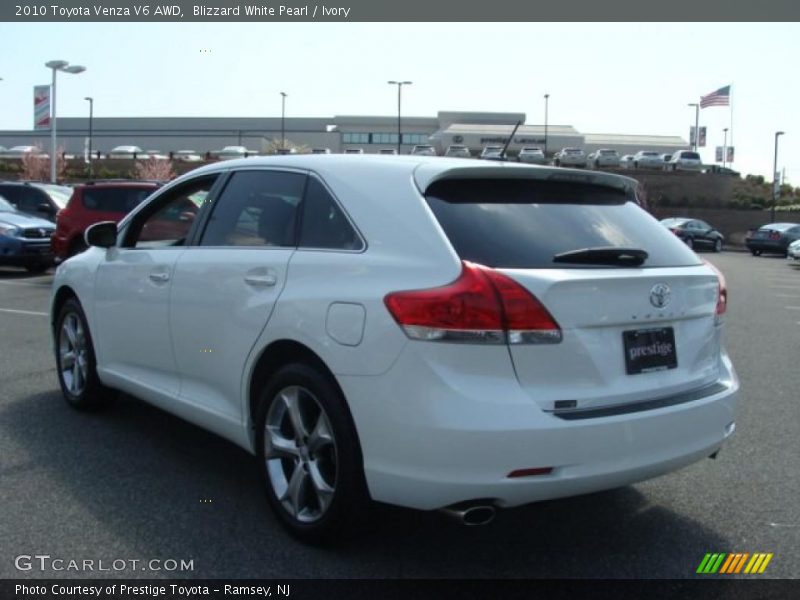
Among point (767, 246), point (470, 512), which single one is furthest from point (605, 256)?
point (767, 246)

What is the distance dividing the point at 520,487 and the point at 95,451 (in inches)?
114

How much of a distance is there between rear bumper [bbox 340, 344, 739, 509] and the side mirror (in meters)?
2.76

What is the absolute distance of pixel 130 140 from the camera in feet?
309

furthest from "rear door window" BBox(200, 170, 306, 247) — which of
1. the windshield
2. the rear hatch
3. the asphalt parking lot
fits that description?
the windshield

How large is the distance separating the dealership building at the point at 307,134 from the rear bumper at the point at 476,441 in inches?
2939

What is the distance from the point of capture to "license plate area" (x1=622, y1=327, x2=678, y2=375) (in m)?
3.44

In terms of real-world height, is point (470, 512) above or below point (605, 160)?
below

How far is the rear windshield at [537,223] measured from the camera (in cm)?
340

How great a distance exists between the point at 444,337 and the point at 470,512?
67 cm

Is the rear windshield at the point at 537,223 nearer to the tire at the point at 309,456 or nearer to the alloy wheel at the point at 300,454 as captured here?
the tire at the point at 309,456

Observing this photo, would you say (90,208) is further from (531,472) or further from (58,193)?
(531,472)

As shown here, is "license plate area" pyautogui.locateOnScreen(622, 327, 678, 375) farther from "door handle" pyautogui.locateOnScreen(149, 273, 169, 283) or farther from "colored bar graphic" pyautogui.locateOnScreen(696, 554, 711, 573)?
"door handle" pyautogui.locateOnScreen(149, 273, 169, 283)

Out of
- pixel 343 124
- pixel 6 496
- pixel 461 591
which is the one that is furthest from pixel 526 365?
pixel 343 124

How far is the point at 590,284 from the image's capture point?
132 inches
